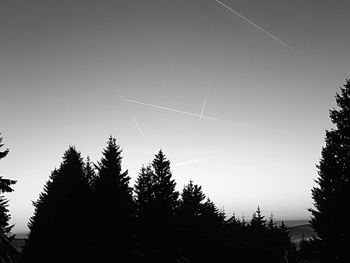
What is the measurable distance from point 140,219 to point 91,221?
17.9 ft

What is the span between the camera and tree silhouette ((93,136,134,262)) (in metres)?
21.7

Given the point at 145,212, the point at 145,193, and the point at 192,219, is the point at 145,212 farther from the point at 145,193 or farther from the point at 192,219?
the point at 192,219

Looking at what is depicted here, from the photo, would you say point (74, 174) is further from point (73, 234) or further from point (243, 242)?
point (243, 242)

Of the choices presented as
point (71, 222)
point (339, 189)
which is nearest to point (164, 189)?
point (71, 222)

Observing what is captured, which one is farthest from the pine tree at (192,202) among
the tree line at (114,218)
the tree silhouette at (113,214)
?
the tree silhouette at (113,214)

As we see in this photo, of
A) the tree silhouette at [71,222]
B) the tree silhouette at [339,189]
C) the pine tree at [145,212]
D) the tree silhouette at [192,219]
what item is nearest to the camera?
the tree silhouette at [339,189]

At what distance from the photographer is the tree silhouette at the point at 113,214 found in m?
21.7

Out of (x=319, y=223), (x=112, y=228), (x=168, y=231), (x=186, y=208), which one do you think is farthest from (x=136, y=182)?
(x=319, y=223)

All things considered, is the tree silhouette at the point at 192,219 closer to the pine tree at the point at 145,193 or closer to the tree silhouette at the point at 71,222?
the pine tree at the point at 145,193

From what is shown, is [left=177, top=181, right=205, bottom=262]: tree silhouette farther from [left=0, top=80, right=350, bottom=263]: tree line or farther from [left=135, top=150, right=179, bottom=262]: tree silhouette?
[left=135, top=150, right=179, bottom=262]: tree silhouette

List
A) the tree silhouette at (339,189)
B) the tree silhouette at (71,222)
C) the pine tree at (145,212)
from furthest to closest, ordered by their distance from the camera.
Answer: the pine tree at (145,212) → the tree silhouette at (71,222) → the tree silhouette at (339,189)

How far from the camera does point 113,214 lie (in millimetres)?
22484

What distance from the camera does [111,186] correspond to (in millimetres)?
23219

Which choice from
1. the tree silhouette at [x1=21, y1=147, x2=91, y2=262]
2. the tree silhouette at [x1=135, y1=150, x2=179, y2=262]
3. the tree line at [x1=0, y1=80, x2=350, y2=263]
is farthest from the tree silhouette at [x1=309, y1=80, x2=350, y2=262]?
the tree silhouette at [x1=21, y1=147, x2=91, y2=262]
